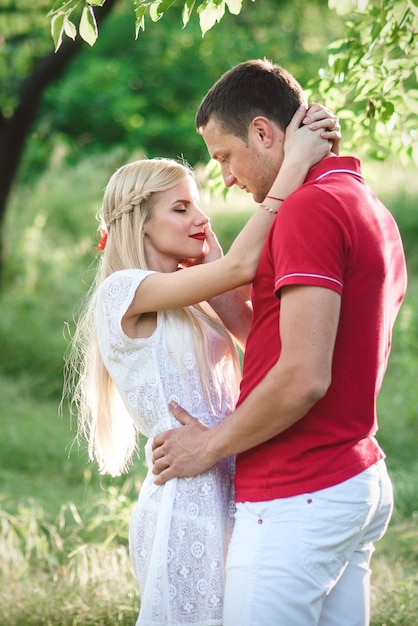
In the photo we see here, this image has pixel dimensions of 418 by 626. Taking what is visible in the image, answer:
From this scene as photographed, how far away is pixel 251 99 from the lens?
2547mm

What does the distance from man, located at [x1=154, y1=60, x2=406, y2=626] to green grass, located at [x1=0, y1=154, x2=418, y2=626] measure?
171 cm

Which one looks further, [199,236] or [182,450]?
[199,236]

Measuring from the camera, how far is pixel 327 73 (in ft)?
12.5

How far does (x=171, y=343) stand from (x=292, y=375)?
54 cm

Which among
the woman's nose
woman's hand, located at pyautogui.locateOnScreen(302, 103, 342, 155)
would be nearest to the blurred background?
woman's hand, located at pyautogui.locateOnScreen(302, 103, 342, 155)

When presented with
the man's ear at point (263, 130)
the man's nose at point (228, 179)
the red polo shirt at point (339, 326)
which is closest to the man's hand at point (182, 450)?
the red polo shirt at point (339, 326)

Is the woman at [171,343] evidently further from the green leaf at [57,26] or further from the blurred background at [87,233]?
the blurred background at [87,233]

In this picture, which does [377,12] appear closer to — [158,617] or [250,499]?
[250,499]

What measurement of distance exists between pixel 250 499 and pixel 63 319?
857cm

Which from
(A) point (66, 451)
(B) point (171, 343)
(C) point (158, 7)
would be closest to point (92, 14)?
(C) point (158, 7)

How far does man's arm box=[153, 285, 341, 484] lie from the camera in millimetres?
2203

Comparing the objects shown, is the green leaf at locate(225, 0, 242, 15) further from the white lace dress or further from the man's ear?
the white lace dress

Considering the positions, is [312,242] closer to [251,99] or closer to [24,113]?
[251,99]

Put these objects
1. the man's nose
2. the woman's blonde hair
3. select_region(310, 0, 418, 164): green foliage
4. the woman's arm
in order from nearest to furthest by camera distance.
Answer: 1. the woman's arm
2. the man's nose
3. the woman's blonde hair
4. select_region(310, 0, 418, 164): green foliage
